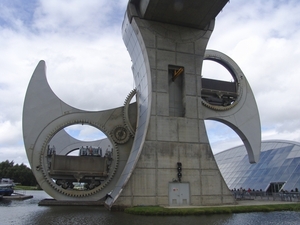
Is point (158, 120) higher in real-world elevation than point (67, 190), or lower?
higher

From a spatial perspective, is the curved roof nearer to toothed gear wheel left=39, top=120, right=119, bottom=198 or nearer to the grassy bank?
the grassy bank

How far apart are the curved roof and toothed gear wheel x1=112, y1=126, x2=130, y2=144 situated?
43.4 ft

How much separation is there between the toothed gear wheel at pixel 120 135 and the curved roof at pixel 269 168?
13222 millimetres

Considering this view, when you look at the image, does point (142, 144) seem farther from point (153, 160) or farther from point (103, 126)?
point (103, 126)

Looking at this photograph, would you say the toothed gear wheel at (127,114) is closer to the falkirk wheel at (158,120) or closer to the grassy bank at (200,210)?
the falkirk wheel at (158,120)

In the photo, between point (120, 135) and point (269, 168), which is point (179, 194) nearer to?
point (120, 135)

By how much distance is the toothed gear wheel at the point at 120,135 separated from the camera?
23.6 metres

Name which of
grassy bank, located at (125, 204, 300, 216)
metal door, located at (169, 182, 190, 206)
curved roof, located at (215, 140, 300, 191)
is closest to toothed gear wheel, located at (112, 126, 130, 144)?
metal door, located at (169, 182, 190, 206)

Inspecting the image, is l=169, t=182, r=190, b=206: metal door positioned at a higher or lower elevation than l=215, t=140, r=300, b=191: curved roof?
lower

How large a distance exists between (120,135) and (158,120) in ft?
18.6

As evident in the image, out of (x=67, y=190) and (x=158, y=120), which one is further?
(x=67, y=190)

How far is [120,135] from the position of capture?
23766 mm

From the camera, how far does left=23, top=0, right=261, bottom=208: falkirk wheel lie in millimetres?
18236

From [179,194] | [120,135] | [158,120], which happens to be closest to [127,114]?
[120,135]
